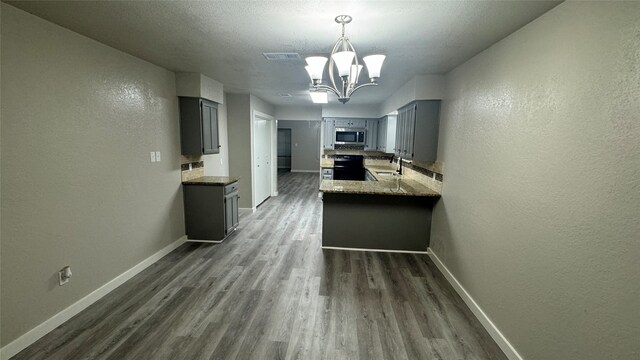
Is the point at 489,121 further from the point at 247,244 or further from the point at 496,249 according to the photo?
the point at 247,244

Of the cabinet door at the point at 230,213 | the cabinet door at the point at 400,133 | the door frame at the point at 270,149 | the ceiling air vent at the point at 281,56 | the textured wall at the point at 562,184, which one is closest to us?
the textured wall at the point at 562,184

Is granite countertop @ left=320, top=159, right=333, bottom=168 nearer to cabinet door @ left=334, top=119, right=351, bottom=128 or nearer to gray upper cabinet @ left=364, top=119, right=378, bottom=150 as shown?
cabinet door @ left=334, top=119, right=351, bottom=128

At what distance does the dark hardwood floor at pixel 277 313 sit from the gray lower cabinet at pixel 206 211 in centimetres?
35

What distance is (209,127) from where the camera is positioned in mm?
4223

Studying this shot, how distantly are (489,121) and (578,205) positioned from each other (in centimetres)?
112

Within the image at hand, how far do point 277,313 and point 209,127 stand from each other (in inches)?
114

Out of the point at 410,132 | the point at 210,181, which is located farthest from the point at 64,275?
the point at 410,132

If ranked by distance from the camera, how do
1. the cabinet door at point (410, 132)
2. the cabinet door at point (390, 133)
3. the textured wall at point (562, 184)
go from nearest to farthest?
the textured wall at point (562, 184) < the cabinet door at point (410, 132) < the cabinet door at point (390, 133)

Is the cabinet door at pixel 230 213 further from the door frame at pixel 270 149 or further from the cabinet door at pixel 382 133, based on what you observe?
the cabinet door at pixel 382 133

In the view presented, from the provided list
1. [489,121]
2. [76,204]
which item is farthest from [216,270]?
[489,121]

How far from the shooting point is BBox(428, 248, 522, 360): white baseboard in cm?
203

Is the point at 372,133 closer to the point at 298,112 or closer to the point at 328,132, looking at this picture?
the point at 328,132

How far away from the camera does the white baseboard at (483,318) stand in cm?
203

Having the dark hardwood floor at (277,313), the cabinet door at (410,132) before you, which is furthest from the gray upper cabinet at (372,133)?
the dark hardwood floor at (277,313)
